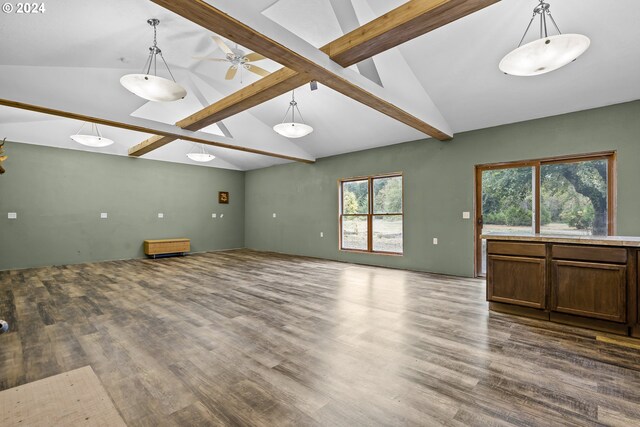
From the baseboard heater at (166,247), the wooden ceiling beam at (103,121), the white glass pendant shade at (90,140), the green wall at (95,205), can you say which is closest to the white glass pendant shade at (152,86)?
the wooden ceiling beam at (103,121)

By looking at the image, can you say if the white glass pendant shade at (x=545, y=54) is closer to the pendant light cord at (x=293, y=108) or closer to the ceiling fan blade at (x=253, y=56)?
the ceiling fan blade at (x=253, y=56)


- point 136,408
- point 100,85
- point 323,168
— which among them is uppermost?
point 100,85

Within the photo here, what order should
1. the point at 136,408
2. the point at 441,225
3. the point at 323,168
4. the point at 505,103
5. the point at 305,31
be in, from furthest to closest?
the point at 323,168
the point at 441,225
the point at 505,103
the point at 305,31
the point at 136,408

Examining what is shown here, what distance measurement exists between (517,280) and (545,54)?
2291 mm

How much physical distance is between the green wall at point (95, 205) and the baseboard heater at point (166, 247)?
377 millimetres

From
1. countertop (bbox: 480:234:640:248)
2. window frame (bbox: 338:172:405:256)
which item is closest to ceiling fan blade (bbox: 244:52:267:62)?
countertop (bbox: 480:234:640:248)

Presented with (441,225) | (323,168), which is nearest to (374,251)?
(441,225)

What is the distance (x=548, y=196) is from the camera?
4707 mm

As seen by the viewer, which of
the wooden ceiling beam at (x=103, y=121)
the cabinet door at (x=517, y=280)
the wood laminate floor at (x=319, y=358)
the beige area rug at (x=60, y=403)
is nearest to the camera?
the beige area rug at (x=60, y=403)

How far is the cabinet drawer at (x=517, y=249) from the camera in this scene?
3.16 metres

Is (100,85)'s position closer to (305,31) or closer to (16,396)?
(305,31)

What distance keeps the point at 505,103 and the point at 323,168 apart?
4383 mm

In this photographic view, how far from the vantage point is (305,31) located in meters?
3.82

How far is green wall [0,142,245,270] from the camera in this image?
20.7ft
